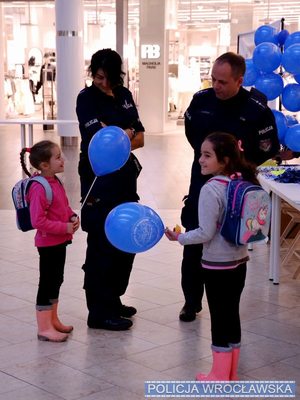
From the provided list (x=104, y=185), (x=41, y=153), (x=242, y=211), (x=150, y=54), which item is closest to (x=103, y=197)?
(x=104, y=185)

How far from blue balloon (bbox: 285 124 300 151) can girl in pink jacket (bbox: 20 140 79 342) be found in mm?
2514

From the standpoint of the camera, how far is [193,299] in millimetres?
4551

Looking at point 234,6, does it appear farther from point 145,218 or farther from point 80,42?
point 145,218

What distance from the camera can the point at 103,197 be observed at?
4180mm

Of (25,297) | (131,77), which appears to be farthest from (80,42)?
(25,297)

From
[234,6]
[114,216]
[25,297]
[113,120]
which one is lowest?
[25,297]

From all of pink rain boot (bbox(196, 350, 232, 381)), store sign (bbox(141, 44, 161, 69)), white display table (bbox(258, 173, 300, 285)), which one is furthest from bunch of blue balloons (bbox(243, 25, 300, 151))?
store sign (bbox(141, 44, 161, 69))

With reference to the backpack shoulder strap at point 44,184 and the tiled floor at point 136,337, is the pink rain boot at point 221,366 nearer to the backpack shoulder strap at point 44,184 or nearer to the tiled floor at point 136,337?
the tiled floor at point 136,337

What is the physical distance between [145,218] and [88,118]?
3.28ft

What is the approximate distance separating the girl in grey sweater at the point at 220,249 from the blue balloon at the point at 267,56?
3.07 meters

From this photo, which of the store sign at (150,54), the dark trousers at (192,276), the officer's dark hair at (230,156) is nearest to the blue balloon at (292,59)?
the dark trousers at (192,276)

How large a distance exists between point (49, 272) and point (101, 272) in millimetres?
412

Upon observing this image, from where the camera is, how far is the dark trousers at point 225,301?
3.34 m

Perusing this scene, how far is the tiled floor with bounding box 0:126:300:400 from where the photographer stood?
3590 mm
